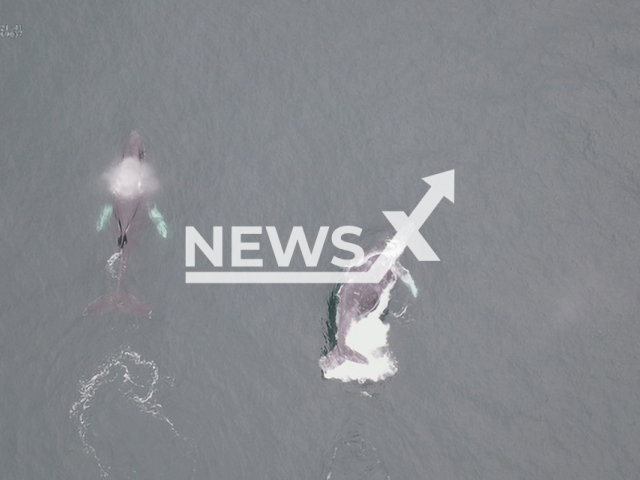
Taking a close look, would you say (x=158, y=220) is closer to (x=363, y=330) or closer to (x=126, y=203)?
(x=126, y=203)

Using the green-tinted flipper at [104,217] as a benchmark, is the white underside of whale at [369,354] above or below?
below

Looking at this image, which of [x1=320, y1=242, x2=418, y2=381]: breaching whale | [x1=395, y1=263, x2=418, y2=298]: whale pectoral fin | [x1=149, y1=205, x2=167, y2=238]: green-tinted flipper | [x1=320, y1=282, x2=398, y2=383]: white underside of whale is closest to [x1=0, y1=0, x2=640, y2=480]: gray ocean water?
[x1=149, y1=205, x2=167, y2=238]: green-tinted flipper

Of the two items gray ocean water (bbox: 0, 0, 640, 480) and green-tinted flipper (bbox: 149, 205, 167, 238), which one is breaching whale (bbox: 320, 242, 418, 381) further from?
green-tinted flipper (bbox: 149, 205, 167, 238)

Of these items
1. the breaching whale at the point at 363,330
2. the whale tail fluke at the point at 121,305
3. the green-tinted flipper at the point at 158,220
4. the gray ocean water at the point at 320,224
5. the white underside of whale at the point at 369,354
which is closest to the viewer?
the gray ocean water at the point at 320,224

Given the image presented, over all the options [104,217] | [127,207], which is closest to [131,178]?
[127,207]

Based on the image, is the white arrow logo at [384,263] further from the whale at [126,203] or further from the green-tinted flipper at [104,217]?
the green-tinted flipper at [104,217]

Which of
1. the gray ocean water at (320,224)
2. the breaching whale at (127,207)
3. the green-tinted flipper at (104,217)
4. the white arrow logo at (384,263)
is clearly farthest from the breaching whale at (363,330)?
the green-tinted flipper at (104,217)

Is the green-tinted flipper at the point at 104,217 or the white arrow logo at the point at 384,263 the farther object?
the green-tinted flipper at the point at 104,217

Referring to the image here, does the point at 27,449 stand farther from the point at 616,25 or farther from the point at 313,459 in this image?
the point at 616,25
